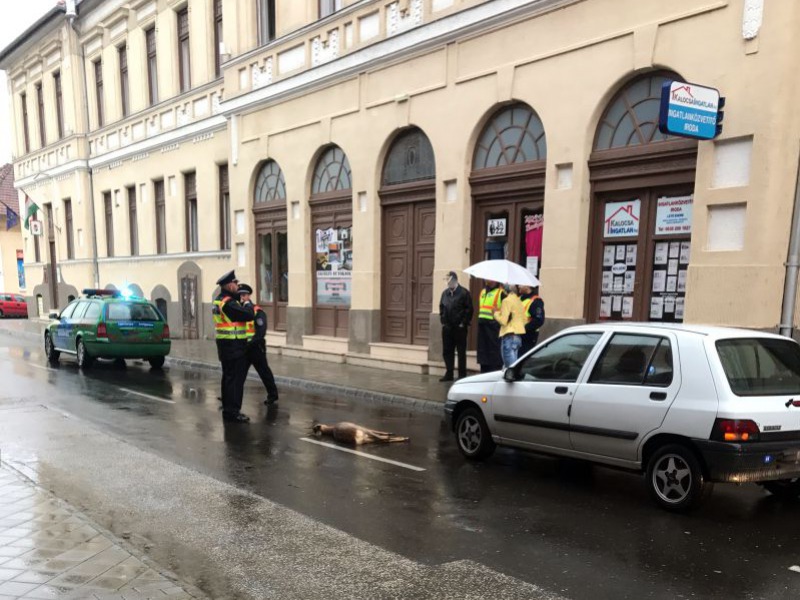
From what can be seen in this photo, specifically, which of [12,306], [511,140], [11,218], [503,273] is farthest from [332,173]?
[12,306]

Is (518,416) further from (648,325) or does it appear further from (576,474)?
(648,325)

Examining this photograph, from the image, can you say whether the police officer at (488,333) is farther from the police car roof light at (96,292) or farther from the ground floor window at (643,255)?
the police car roof light at (96,292)

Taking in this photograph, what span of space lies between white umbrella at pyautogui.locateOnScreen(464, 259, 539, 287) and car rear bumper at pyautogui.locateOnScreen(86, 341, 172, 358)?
821 centimetres

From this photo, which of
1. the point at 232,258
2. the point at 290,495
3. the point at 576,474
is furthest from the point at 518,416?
the point at 232,258

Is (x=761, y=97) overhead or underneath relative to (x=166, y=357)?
overhead

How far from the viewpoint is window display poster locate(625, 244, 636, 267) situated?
9422mm

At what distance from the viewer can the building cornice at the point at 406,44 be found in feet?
34.3

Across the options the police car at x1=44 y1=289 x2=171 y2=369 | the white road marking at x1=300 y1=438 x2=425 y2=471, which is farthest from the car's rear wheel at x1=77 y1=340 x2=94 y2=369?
the white road marking at x1=300 y1=438 x2=425 y2=471

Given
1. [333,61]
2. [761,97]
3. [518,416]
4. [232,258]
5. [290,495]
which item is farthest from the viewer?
[232,258]

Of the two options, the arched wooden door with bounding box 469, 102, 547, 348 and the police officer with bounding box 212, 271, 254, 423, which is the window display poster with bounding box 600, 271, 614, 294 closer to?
the arched wooden door with bounding box 469, 102, 547, 348

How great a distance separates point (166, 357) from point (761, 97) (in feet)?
45.4

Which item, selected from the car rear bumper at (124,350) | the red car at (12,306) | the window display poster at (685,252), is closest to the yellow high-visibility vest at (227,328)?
the car rear bumper at (124,350)

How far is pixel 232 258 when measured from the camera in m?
17.9

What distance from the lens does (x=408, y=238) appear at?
1306cm
